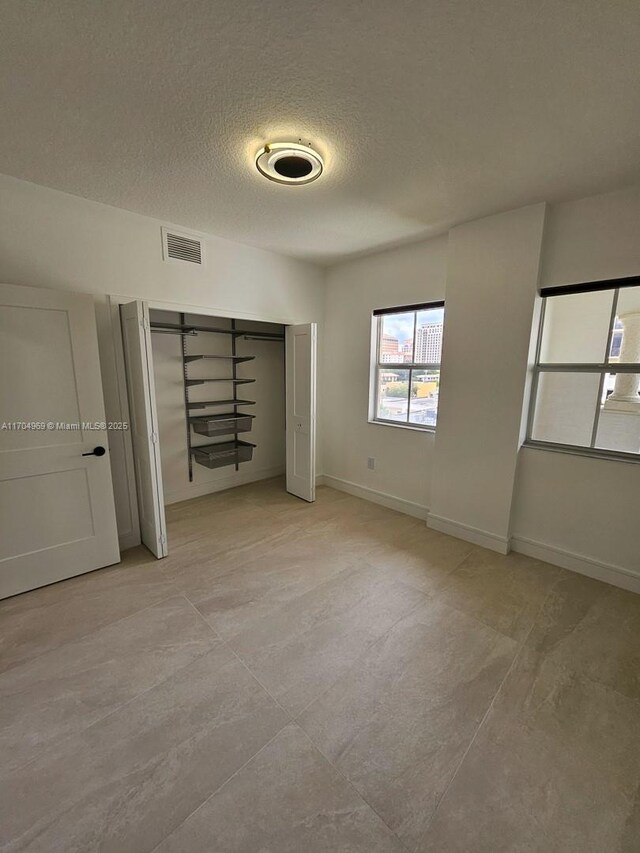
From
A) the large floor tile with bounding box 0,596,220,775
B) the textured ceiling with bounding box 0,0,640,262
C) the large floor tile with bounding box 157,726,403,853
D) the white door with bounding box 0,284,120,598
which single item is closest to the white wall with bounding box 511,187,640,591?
the textured ceiling with bounding box 0,0,640,262

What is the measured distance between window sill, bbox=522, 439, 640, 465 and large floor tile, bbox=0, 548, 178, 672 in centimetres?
305

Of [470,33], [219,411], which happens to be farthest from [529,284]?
[219,411]

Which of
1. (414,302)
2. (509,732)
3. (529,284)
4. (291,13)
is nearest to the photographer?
(291,13)

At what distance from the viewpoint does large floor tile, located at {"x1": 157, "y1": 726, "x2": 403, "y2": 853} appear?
1.12 metres

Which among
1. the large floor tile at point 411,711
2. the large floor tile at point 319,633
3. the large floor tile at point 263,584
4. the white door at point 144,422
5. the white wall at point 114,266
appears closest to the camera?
the large floor tile at point 411,711

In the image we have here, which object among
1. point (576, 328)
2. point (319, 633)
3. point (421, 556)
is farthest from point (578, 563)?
point (319, 633)

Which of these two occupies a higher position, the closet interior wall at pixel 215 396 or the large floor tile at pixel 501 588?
the closet interior wall at pixel 215 396

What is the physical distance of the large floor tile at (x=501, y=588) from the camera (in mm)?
2182

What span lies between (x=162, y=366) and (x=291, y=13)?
10.1 feet

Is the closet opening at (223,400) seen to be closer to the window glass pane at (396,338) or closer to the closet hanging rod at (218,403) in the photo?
the closet hanging rod at (218,403)

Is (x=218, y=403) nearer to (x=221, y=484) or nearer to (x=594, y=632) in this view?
(x=221, y=484)

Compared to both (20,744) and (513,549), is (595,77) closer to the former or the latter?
(513,549)

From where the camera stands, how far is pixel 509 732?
1504 mm

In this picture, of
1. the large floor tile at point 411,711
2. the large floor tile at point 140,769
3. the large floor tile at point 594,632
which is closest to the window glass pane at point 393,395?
the large floor tile at point 594,632
